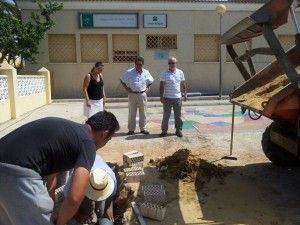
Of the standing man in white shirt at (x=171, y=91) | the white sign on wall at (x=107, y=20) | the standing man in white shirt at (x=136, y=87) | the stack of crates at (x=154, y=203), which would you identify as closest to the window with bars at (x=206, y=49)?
the white sign on wall at (x=107, y=20)

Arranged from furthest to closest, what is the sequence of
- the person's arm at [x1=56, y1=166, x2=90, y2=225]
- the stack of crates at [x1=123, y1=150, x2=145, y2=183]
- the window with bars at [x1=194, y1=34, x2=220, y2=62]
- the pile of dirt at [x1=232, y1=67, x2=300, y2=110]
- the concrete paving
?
the window with bars at [x1=194, y1=34, x2=220, y2=62], the concrete paving, the stack of crates at [x1=123, y1=150, x2=145, y2=183], the pile of dirt at [x1=232, y1=67, x2=300, y2=110], the person's arm at [x1=56, y1=166, x2=90, y2=225]

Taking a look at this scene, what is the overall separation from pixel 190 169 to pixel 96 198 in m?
2.49

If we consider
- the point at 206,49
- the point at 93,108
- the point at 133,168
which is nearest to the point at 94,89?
the point at 93,108

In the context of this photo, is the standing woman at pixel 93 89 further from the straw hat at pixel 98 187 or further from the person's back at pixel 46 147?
the person's back at pixel 46 147

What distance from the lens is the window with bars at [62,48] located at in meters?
16.5

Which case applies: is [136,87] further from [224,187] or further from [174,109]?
[224,187]

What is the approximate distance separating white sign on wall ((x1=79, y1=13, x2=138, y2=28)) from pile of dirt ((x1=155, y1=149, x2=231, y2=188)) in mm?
12167

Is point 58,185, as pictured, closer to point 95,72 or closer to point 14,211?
point 14,211

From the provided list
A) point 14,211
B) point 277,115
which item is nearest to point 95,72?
point 277,115

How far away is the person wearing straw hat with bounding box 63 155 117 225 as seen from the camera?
2.60 meters

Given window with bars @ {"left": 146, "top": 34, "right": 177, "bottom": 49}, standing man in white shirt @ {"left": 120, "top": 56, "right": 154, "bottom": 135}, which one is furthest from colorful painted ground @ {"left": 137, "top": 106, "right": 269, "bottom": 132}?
window with bars @ {"left": 146, "top": 34, "right": 177, "bottom": 49}

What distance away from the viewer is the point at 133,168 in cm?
491

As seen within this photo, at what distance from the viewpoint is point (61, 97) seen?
16.8 m

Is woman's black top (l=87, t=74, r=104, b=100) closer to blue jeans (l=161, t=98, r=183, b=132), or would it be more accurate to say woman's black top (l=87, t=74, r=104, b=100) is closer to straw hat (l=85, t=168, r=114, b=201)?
blue jeans (l=161, t=98, r=183, b=132)
